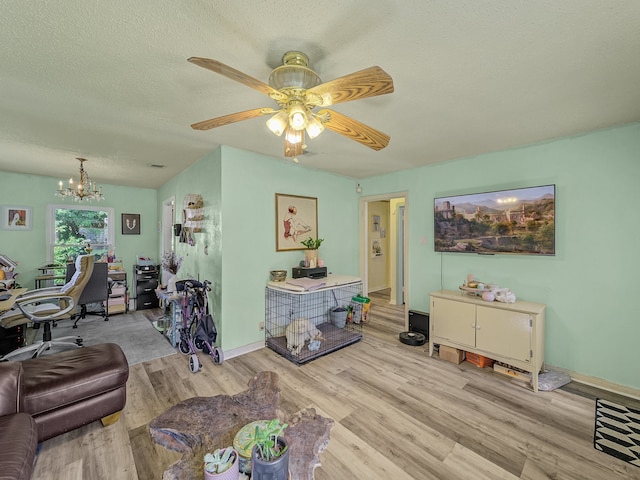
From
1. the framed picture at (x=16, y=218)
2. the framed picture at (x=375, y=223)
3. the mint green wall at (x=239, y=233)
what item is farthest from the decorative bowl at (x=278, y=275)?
the framed picture at (x=16, y=218)

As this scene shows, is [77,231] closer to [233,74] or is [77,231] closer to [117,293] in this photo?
[117,293]

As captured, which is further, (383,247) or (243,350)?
(383,247)

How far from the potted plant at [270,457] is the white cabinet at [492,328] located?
7.77 feet

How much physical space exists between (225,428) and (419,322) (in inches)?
108

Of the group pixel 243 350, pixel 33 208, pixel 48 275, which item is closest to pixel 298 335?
pixel 243 350

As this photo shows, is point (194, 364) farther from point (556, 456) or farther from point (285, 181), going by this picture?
point (556, 456)

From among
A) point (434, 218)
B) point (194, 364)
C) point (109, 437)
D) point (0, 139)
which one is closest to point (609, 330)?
point (434, 218)

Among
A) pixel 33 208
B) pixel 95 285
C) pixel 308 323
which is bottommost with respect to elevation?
pixel 308 323

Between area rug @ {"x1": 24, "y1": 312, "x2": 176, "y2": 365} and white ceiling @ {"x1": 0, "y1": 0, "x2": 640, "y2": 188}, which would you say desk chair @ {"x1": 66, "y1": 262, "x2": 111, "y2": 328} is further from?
white ceiling @ {"x1": 0, "y1": 0, "x2": 640, "y2": 188}

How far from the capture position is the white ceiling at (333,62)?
1196mm

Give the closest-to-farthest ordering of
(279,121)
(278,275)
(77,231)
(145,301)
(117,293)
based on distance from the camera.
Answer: (279,121) < (278,275) < (117,293) < (77,231) < (145,301)

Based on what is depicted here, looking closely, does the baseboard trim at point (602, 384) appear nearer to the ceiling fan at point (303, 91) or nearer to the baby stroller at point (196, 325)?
the ceiling fan at point (303, 91)

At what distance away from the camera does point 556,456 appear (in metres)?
1.71

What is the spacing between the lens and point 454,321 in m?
2.96
